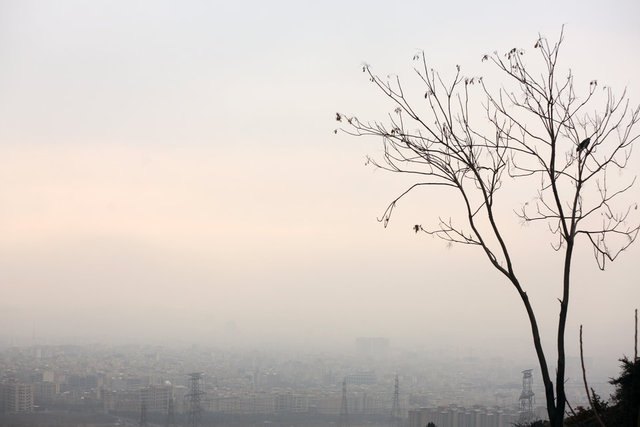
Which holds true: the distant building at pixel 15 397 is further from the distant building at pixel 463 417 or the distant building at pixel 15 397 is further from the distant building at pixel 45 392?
the distant building at pixel 463 417

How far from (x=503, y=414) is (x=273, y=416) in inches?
310

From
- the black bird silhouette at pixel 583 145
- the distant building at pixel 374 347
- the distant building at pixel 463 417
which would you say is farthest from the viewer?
the distant building at pixel 374 347

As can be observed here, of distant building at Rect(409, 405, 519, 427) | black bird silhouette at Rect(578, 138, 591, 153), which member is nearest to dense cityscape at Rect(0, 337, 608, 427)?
distant building at Rect(409, 405, 519, 427)

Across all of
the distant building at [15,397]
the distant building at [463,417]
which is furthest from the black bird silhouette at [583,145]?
the distant building at [15,397]

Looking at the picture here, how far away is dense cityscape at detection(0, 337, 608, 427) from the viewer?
1552cm

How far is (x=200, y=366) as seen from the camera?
31.2 m

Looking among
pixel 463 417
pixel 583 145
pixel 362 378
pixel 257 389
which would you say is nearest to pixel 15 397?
pixel 463 417

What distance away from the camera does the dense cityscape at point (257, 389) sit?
50.9 feet

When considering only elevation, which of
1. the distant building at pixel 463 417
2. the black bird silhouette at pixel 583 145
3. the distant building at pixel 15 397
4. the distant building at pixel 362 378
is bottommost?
the distant building at pixel 362 378

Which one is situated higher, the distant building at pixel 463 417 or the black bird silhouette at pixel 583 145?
the black bird silhouette at pixel 583 145

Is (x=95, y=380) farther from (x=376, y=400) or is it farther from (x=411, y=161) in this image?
(x=411, y=161)

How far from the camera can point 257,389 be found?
24.8 meters

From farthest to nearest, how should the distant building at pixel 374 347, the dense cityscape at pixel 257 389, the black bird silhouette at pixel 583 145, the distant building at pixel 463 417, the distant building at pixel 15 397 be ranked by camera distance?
the distant building at pixel 374 347, the dense cityscape at pixel 257 389, the distant building at pixel 463 417, the distant building at pixel 15 397, the black bird silhouette at pixel 583 145

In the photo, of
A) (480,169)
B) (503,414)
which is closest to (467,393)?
(503,414)
